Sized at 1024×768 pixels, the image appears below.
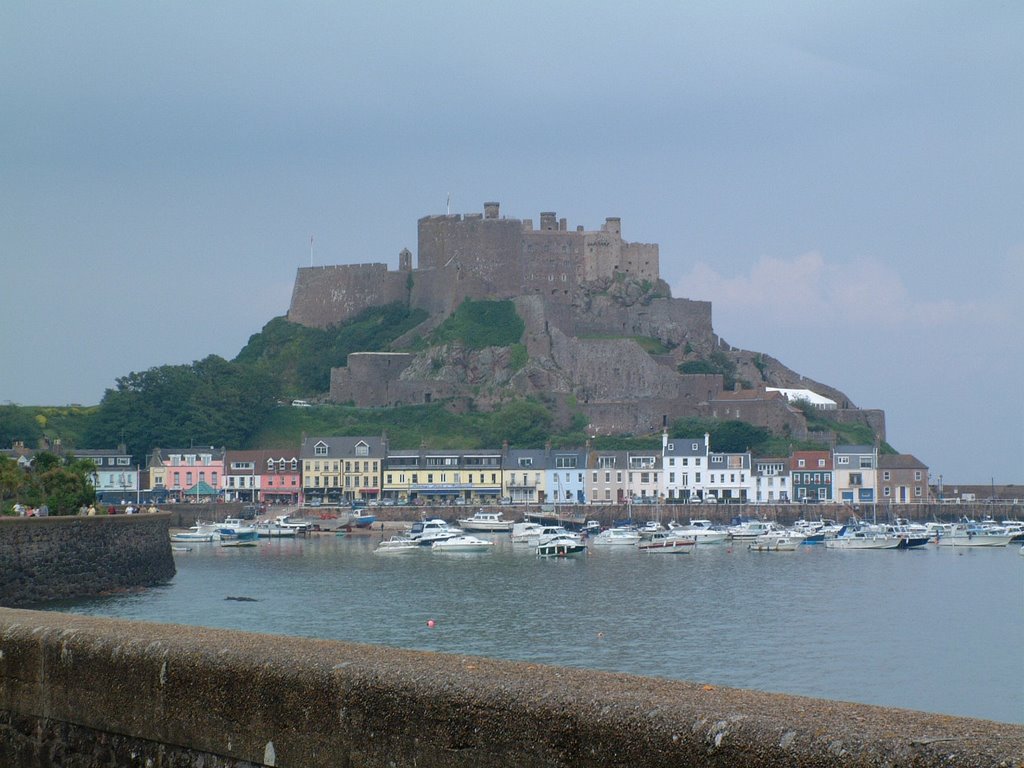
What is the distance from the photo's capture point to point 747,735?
13.5 feet

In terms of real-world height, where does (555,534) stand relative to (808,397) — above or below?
below

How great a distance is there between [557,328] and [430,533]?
40.8 metres

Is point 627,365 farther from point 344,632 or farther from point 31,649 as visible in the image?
point 31,649

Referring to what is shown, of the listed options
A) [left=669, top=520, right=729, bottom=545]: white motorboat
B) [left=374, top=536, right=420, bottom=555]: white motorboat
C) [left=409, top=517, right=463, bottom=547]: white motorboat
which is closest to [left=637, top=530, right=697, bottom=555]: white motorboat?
[left=669, top=520, right=729, bottom=545]: white motorboat

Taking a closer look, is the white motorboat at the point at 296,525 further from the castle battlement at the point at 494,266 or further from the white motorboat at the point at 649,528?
the castle battlement at the point at 494,266

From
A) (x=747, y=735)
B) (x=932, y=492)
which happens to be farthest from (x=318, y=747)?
(x=932, y=492)

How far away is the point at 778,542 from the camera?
71125mm

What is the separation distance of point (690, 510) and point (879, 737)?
86035 mm

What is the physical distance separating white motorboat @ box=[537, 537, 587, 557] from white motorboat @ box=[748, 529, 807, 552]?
10.3m

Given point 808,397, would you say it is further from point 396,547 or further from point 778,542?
point 396,547

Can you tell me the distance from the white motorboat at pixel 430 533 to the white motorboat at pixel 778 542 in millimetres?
15164

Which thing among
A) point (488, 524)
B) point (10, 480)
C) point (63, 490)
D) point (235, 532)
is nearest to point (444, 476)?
point (488, 524)

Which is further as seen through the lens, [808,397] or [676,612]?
[808,397]

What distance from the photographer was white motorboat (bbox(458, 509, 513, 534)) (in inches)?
3275
